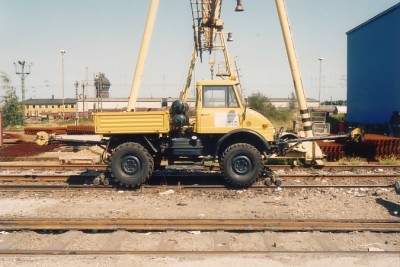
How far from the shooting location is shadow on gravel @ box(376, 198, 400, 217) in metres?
7.59

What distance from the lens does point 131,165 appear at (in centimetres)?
996

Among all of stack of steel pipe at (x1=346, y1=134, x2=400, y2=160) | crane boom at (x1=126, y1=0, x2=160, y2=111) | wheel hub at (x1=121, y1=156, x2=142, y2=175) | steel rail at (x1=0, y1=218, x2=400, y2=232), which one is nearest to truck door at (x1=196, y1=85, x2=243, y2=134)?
wheel hub at (x1=121, y1=156, x2=142, y2=175)

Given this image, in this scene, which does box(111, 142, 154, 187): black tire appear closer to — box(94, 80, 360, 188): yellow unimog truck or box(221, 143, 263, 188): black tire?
box(94, 80, 360, 188): yellow unimog truck

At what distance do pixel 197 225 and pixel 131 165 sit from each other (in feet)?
12.7

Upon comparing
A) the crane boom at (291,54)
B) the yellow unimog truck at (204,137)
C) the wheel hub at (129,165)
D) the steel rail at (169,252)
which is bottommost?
the steel rail at (169,252)

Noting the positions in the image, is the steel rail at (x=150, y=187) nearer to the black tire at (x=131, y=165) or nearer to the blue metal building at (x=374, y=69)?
the black tire at (x=131, y=165)

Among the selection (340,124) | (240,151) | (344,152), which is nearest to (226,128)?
(240,151)

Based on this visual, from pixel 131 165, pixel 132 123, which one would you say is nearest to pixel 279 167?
pixel 131 165

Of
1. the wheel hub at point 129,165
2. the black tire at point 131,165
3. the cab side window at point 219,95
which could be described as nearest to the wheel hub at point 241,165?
the cab side window at point 219,95

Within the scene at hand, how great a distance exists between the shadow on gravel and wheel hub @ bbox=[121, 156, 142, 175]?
543cm

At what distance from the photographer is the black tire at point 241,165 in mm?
9711

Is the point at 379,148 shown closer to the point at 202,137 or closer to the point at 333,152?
the point at 333,152

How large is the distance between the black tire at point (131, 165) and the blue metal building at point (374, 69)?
2102 centimetres

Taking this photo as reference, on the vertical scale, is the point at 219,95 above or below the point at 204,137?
above
